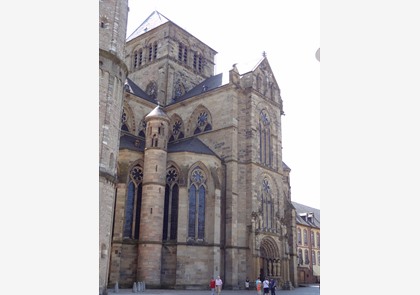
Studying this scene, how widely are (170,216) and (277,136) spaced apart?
1281cm

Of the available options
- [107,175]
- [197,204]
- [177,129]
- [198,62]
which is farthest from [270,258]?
[198,62]

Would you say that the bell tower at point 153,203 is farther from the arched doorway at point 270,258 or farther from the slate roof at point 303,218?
the slate roof at point 303,218

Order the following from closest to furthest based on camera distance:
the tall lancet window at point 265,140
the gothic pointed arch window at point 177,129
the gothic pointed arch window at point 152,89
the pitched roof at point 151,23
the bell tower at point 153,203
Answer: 1. the bell tower at point 153,203
2. the tall lancet window at point 265,140
3. the gothic pointed arch window at point 177,129
4. the gothic pointed arch window at point 152,89
5. the pitched roof at point 151,23

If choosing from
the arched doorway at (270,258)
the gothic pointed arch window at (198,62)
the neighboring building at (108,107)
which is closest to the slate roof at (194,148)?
the arched doorway at (270,258)

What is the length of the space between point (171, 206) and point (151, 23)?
26382mm

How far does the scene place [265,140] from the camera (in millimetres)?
32812

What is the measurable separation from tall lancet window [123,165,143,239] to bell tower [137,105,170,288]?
71cm

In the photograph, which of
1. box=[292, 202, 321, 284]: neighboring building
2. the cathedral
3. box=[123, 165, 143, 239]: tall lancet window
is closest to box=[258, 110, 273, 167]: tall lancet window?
the cathedral

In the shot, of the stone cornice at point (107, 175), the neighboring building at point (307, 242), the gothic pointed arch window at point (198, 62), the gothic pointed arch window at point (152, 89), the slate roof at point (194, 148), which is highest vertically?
the gothic pointed arch window at point (198, 62)

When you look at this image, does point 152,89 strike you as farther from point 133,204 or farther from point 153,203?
point 153,203

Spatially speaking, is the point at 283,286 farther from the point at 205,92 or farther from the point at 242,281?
the point at 205,92

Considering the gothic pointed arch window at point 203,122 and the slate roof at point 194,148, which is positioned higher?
the gothic pointed arch window at point 203,122

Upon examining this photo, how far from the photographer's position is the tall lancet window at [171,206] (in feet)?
85.7

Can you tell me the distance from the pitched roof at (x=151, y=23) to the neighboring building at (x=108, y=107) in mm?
23851
